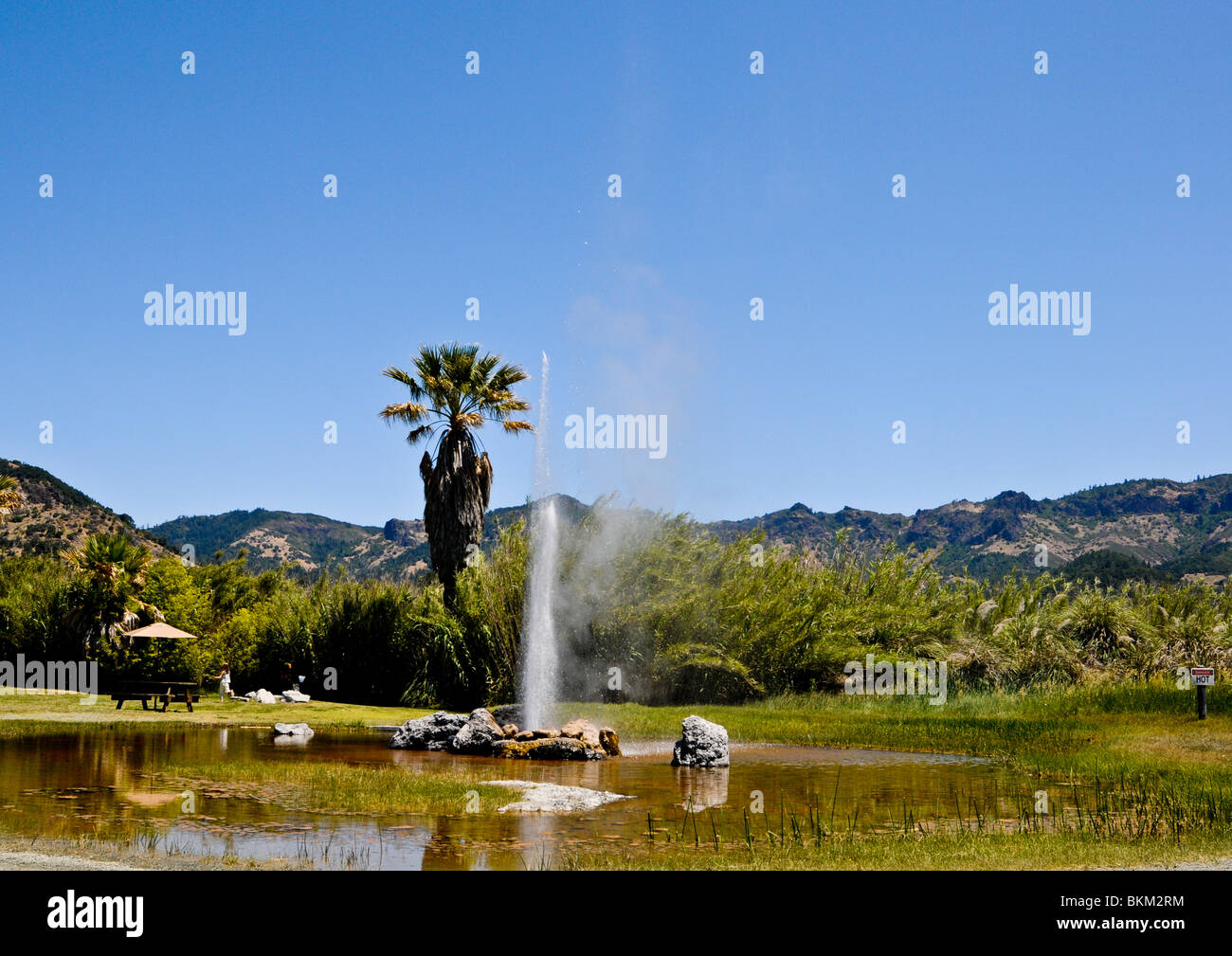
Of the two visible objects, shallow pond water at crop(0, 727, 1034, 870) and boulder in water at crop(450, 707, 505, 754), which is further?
boulder in water at crop(450, 707, 505, 754)

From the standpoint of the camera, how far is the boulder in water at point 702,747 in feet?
66.3

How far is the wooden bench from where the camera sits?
3155cm

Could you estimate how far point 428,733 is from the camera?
77.6 ft

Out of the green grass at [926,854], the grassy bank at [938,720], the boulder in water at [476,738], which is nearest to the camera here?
the green grass at [926,854]

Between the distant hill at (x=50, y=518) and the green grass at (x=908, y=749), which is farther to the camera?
the distant hill at (x=50, y=518)

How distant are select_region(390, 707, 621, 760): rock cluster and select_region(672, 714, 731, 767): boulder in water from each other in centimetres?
231

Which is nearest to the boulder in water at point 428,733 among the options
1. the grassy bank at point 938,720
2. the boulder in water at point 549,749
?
the boulder in water at point 549,749

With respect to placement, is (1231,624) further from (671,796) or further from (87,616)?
(87,616)

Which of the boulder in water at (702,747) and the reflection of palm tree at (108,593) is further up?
the reflection of palm tree at (108,593)

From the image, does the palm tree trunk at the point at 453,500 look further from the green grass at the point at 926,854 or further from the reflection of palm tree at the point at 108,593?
the green grass at the point at 926,854

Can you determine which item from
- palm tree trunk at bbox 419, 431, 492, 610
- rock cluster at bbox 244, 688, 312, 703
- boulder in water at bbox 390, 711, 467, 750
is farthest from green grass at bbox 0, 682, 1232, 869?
palm tree trunk at bbox 419, 431, 492, 610

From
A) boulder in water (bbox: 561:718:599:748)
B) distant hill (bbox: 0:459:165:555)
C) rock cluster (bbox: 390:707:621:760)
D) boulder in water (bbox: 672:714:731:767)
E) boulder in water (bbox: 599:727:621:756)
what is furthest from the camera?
distant hill (bbox: 0:459:165:555)

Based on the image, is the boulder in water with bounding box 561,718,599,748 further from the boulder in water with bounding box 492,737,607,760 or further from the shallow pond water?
the shallow pond water
